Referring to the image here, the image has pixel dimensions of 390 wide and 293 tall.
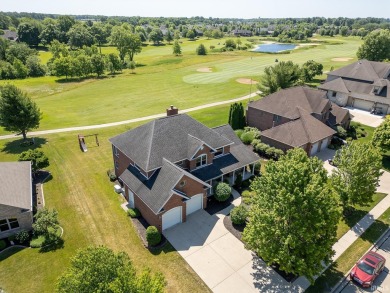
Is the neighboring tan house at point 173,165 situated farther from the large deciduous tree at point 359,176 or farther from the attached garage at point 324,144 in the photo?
the attached garage at point 324,144

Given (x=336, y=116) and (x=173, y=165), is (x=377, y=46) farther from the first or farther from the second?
(x=173, y=165)

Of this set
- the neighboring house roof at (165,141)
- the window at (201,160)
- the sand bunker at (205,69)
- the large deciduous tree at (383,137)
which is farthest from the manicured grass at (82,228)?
the sand bunker at (205,69)

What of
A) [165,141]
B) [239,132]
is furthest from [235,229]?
[239,132]

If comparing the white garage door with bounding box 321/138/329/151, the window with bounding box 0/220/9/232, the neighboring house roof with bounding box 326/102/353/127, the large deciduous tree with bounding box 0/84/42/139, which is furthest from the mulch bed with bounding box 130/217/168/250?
the neighboring house roof with bounding box 326/102/353/127

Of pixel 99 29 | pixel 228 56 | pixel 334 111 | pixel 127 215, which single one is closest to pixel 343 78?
pixel 334 111

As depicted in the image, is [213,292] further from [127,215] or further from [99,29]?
[99,29]
